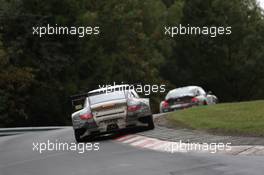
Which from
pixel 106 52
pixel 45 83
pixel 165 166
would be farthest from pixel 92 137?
pixel 106 52

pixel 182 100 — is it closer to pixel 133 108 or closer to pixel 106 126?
pixel 133 108

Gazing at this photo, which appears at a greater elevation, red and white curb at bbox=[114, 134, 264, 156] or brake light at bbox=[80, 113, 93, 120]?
brake light at bbox=[80, 113, 93, 120]

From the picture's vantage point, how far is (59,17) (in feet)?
172

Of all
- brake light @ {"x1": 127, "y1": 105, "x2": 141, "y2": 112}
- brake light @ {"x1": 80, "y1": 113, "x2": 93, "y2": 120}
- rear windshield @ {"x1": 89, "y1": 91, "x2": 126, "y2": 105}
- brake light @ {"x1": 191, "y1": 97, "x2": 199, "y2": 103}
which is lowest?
brake light @ {"x1": 191, "y1": 97, "x2": 199, "y2": 103}

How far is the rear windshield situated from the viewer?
18277 millimetres

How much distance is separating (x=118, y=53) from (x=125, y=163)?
4773cm

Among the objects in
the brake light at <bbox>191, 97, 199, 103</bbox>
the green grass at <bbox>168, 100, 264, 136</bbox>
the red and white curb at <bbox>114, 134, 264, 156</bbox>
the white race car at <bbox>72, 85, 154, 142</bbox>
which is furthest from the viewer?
the brake light at <bbox>191, 97, 199, 103</bbox>

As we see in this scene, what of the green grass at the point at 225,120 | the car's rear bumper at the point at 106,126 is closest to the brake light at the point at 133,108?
the car's rear bumper at the point at 106,126

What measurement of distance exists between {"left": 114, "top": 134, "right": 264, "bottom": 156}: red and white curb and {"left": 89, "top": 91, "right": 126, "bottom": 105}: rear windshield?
112cm

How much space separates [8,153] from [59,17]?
3558 cm

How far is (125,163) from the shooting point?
12180 millimetres

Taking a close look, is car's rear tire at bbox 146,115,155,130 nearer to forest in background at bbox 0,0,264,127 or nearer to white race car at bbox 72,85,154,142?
white race car at bbox 72,85,154,142

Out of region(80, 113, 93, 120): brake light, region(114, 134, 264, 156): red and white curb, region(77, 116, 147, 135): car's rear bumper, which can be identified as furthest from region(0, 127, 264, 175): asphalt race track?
region(80, 113, 93, 120): brake light

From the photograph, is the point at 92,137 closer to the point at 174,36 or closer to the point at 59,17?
the point at 59,17
